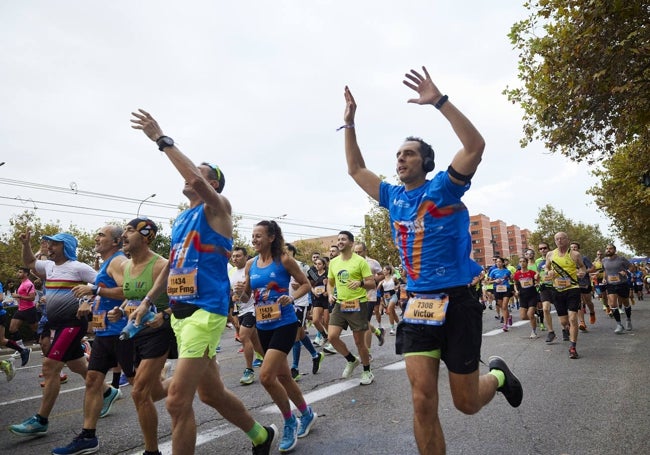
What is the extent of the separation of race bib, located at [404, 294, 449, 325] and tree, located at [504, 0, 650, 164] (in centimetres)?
671

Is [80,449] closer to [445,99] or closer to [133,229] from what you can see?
[133,229]

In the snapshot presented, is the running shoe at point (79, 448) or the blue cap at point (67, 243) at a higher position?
the blue cap at point (67, 243)

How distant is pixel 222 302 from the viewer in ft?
11.1

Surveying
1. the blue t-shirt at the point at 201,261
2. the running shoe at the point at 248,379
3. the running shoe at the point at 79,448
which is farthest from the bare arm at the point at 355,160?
the running shoe at the point at 248,379

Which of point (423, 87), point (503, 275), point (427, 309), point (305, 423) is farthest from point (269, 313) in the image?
point (503, 275)

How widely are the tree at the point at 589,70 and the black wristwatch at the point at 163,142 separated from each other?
716cm

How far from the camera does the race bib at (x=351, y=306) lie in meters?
→ 6.99

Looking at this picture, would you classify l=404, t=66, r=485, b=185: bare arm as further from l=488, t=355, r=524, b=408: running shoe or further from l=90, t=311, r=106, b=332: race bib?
l=90, t=311, r=106, b=332: race bib

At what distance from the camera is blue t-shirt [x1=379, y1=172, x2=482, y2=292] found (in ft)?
9.93

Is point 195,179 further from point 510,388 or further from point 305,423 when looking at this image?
point 510,388

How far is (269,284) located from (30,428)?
2671mm

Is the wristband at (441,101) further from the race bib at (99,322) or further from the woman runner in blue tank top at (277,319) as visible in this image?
the race bib at (99,322)

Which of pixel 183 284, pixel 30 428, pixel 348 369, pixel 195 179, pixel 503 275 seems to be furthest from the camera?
pixel 503 275

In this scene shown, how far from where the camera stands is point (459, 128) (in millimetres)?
2846
